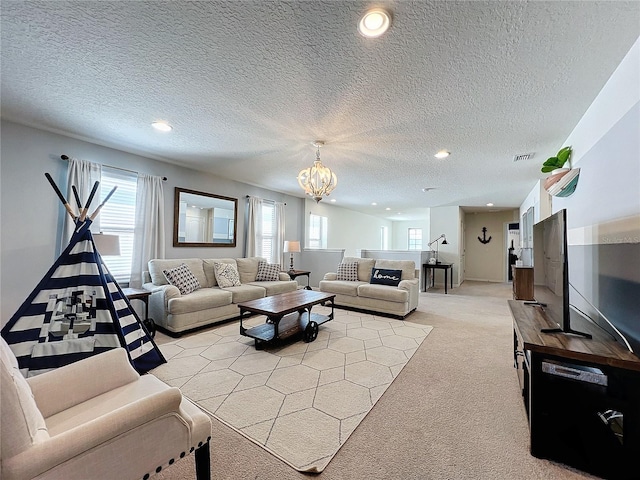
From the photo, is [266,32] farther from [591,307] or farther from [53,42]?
[591,307]

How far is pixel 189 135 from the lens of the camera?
305 centimetres

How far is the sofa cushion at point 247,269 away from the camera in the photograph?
4797 millimetres

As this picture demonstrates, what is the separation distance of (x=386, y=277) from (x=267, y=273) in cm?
213

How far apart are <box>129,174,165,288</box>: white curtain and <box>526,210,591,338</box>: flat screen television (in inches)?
176

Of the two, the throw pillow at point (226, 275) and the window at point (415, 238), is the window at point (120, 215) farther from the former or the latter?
the window at point (415, 238)

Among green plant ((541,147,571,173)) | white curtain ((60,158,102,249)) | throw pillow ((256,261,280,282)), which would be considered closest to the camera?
green plant ((541,147,571,173))

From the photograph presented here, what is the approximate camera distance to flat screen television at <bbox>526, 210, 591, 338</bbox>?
1.59m

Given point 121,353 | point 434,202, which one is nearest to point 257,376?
point 121,353

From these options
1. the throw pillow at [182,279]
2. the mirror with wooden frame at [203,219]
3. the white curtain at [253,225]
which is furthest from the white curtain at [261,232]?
the throw pillow at [182,279]

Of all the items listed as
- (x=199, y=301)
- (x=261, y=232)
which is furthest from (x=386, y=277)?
(x=199, y=301)

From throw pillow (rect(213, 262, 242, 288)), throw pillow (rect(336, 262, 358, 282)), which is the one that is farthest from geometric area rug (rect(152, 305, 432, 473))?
throw pillow (rect(336, 262, 358, 282))

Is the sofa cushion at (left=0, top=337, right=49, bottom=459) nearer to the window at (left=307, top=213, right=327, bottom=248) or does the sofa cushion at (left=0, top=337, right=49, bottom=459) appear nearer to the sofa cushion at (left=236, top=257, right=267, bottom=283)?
the sofa cushion at (left=236, top=257, right=267, bottom=283)

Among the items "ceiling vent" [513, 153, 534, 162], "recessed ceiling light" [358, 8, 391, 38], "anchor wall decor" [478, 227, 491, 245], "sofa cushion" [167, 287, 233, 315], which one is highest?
"ceiling vent" [513, 153, 534, 162]

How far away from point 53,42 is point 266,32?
4.38 ft
